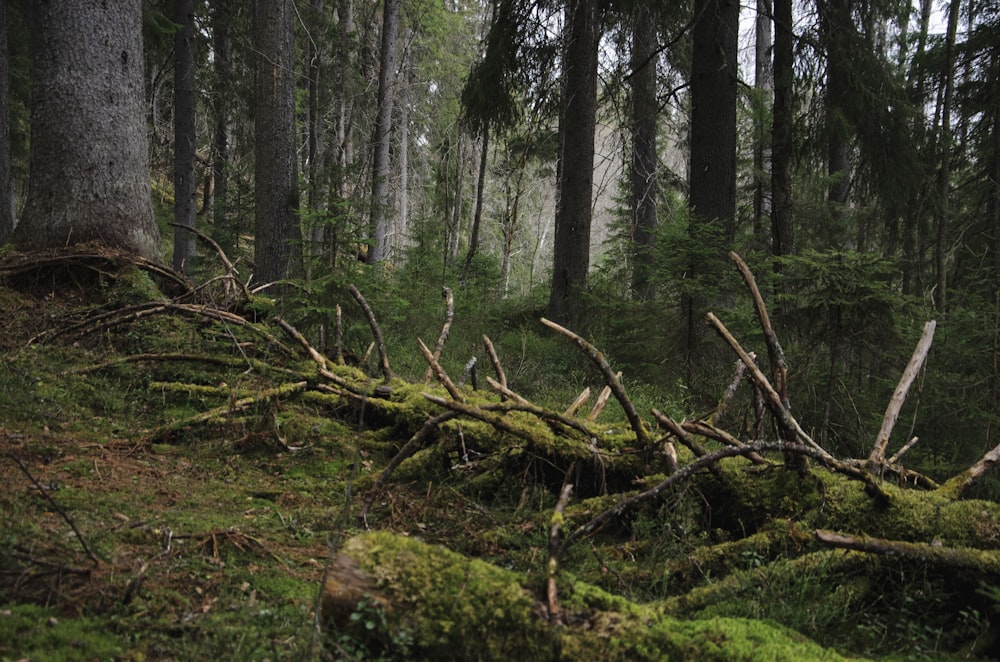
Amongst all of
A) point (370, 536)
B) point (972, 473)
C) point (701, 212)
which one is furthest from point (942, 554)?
point (701, 212)

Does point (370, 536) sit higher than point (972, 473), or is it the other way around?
point (972, 473)

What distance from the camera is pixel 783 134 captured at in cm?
826

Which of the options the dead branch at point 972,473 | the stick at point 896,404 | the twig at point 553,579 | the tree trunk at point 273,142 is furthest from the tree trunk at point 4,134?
the dead branch at point 972,473

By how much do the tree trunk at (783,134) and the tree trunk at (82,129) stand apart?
7.75 meters

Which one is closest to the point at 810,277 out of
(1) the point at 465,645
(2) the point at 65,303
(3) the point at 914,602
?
(3) the point at 914,602

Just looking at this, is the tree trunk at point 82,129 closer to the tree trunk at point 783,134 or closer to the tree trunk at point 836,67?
the tree trunk at point 783,134

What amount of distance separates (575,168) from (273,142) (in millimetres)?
4744

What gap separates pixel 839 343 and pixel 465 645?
5.80 meters

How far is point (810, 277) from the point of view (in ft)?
19.1

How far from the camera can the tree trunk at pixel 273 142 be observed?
9195 mm

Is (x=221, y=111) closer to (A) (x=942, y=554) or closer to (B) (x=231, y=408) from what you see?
(B) (x=231, y=408)

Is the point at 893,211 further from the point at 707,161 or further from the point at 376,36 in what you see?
the point at 376,36

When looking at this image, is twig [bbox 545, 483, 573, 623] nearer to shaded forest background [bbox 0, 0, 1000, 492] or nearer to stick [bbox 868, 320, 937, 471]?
stick [bbox 868, 320, 937, 471]

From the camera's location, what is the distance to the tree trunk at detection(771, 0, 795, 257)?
821cm
